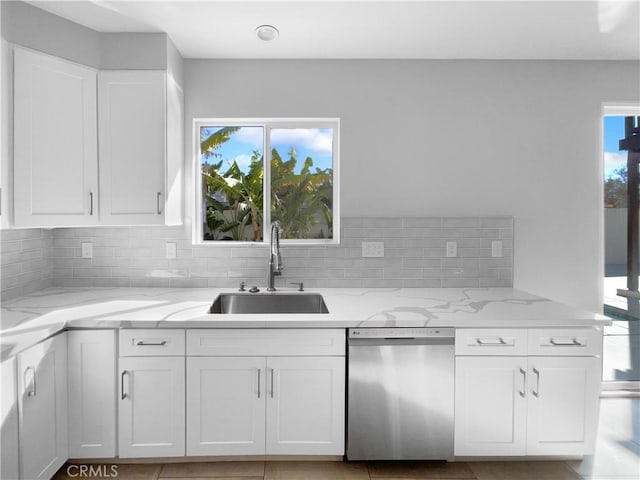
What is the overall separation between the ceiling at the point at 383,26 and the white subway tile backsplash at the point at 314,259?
1.09 metres

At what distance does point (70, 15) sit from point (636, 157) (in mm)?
3704

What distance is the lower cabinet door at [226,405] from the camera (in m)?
2.20

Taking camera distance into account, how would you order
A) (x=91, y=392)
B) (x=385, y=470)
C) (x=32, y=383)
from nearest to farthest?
(x=32, y=383)
(x=91, y=392)
(x=385, y=470)

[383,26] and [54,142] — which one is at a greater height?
[383,26]

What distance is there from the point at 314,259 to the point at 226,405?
44.6 inches

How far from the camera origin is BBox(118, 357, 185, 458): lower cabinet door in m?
2.19

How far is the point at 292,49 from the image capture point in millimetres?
2801

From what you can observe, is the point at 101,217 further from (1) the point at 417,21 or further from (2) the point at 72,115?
(1) the point at 417,21

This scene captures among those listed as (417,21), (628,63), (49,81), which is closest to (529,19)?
(417,21)

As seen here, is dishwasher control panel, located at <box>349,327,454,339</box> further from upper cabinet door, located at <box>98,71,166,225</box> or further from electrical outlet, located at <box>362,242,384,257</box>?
upper cabinet door, located at <box>98,71,166,225</box>

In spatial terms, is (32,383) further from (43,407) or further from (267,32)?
(267,32)

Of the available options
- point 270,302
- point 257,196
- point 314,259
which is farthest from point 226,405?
point 257,196

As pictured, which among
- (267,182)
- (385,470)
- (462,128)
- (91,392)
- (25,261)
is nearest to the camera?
(91,392)

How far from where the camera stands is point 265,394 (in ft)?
7.27
